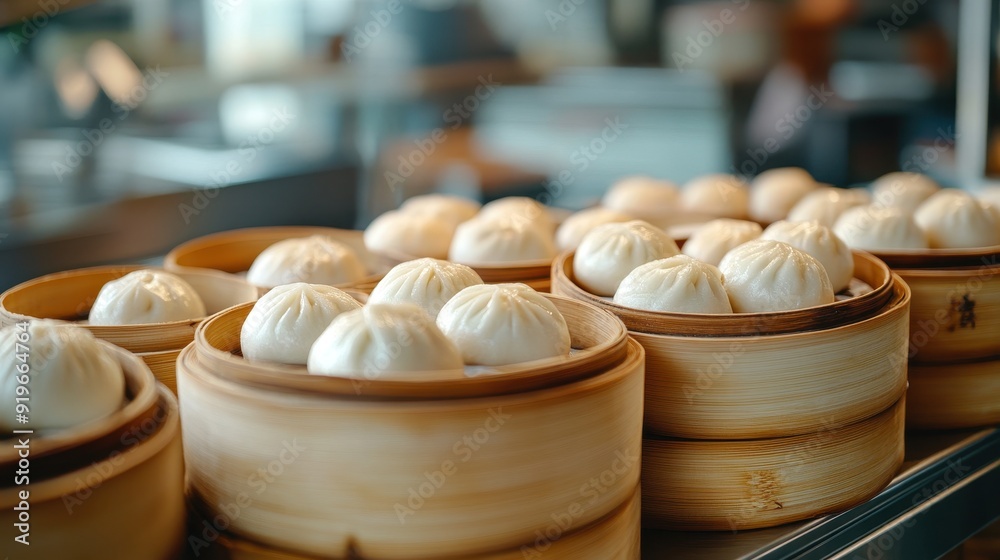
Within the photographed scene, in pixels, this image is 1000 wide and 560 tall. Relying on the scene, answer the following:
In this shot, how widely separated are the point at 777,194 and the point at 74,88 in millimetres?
2575

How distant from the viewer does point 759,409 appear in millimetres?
1531

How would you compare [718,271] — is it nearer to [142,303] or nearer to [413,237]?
[413,237]

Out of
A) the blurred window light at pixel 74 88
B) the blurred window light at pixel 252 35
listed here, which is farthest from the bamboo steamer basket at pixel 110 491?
the blurred window light at pixel 252 35

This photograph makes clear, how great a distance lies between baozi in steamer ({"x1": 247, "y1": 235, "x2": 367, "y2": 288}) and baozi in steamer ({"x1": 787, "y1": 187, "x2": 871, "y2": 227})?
119 centimetres

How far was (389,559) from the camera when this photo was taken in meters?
1.17

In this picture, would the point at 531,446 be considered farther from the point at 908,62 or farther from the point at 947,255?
the point at 908,62

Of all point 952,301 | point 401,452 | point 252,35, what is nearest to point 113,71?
point 252,35

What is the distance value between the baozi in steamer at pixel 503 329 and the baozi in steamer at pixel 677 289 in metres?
0.23

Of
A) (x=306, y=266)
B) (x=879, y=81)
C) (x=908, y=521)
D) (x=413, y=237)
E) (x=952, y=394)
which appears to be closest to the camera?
(x=908, y=521)

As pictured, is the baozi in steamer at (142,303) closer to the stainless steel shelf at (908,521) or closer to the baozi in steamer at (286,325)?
the baozi in steamer at (286,325)

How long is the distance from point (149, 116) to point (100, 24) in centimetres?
81

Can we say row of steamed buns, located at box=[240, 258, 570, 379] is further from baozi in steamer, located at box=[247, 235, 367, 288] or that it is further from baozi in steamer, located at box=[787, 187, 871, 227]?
baozi in steamer, located at box=[787, 187, 871, 227]

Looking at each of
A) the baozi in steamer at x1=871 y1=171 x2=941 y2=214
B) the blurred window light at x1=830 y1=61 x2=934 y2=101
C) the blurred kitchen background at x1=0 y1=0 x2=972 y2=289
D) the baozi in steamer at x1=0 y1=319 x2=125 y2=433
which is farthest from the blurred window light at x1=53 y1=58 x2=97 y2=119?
the blurred window light at x1=830 y1=61 x2=934 y2=101

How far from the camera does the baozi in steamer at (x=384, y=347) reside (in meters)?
1.20
